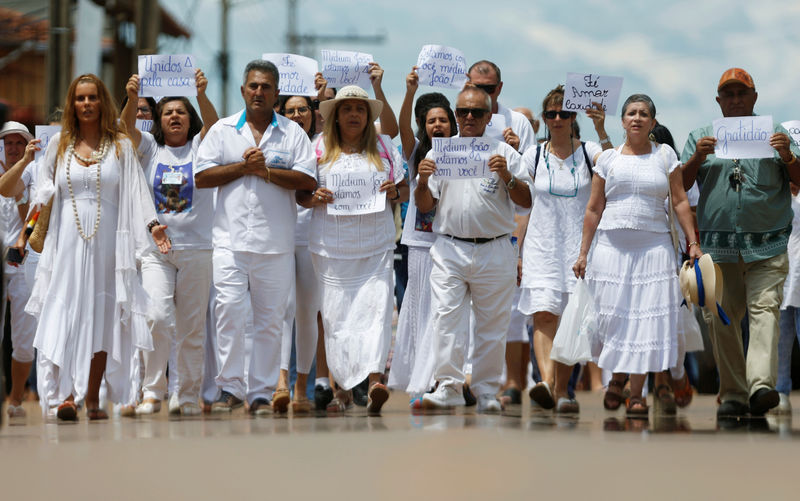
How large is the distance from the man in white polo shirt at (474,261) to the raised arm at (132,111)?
7.35 feet

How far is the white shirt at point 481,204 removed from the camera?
31.9 ft

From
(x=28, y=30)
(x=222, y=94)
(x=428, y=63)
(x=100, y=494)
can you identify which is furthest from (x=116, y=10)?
(x=100, y=494)

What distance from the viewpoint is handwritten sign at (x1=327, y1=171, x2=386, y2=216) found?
9.88 meters

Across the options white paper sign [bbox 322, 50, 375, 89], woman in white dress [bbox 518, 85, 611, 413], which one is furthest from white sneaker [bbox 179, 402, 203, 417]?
white paper sign [bbox 322, 50, 375, 89]

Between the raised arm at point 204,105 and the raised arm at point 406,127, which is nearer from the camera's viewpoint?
the raised arm at point 204,105

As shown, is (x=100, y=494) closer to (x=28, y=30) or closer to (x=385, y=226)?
(x=385, y=226)

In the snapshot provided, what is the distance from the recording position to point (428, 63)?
10820mm

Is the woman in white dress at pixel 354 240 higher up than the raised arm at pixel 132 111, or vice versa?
the raised arm at pixel 132 111

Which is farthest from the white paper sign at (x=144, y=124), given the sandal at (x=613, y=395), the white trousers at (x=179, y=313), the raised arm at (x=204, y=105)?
the sandal at (x=613, y=395)

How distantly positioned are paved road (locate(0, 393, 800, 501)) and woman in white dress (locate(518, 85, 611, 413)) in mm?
1711

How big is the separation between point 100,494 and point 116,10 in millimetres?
21558

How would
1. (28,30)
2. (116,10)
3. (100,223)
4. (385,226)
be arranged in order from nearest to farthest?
(100,223), (385,226), (116,10), (28,30)

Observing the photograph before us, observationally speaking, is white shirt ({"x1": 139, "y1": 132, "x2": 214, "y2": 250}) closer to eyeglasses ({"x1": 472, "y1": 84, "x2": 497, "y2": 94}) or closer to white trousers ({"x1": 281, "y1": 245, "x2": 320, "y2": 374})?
white trousers ({"x1": 281, "y1": 245, "x2": 320, "y2": 374})

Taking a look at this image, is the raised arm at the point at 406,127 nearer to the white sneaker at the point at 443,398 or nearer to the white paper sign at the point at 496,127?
the white paper sign at the point at 496,127
